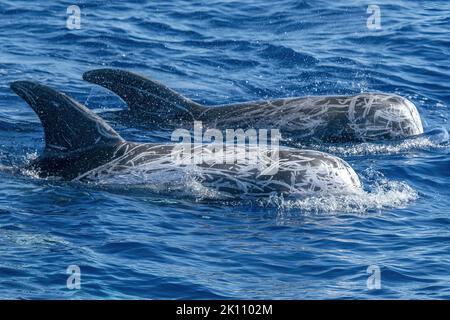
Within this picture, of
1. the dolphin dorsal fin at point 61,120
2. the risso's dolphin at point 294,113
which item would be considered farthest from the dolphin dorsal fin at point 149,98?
the dolphin dorsal fin at point 61,120

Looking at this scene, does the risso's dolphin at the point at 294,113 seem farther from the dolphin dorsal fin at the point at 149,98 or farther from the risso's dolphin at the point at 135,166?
the risso's dolphin at the point at 135,166

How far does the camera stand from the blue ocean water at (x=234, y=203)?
13.4 meters

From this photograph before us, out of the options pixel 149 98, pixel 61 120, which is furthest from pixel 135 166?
pixel 149 98

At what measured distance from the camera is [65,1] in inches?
1230

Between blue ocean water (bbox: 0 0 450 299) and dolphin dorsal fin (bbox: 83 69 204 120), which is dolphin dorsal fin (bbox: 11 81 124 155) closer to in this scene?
blue ocean water (bbox: 0 0 450 299)

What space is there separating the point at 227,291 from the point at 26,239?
2.92m

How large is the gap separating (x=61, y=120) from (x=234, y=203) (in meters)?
2.83

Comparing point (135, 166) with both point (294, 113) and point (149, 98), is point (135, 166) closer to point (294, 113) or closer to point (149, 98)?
point (149, 98)

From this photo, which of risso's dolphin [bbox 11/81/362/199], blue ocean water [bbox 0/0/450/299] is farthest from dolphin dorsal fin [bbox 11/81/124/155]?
blue ocean water [bbox 0/0/450/299]

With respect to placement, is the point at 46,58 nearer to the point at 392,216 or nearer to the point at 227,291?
the point at 392,216

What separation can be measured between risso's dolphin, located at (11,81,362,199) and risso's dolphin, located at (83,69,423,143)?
343 cm

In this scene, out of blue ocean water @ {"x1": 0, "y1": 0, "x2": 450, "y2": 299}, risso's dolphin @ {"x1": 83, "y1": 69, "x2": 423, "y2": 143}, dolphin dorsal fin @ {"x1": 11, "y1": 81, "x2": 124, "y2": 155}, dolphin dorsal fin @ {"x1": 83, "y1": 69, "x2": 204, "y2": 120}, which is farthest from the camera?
risso's dolphin @ {"x1": 83, "y1": 69, "x2": 423, "y2": 143}

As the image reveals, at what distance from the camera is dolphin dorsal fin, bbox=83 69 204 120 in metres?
20.1
